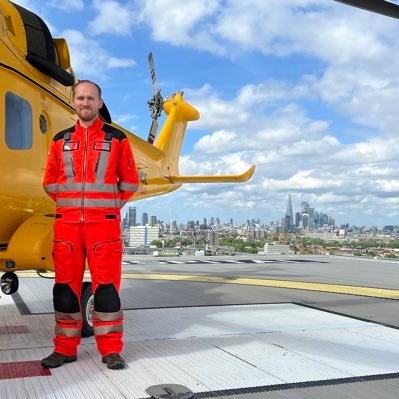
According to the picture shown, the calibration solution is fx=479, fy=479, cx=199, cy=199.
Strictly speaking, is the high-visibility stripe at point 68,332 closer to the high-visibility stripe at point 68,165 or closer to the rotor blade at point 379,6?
the high-visibility stripe at point 68,165

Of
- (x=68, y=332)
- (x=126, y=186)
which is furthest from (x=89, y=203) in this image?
(x=68, y=332)

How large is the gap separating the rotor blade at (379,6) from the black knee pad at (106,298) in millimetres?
2444

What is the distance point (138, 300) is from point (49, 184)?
3.17m

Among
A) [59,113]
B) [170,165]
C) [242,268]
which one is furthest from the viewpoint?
[242,268]

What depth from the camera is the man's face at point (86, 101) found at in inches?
142

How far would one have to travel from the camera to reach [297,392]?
9.73 feet

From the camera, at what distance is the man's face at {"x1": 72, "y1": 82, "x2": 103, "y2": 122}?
142 inches

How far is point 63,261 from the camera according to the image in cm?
355

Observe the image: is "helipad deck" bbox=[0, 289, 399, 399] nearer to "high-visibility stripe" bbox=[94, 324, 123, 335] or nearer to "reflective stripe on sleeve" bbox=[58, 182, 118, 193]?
"high-visibility stripe" bbox=[94, 324, 123, 335]

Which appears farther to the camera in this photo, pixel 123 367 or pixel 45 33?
pixel 45 33

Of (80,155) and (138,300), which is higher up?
(80,155)

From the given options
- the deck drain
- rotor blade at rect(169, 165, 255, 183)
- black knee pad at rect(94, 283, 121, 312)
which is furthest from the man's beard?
rotor blade at rect(169, 165, 255, 183)

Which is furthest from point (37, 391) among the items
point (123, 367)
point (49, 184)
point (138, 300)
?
point (138, 300)

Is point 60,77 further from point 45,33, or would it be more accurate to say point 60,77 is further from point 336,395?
point 336,395
